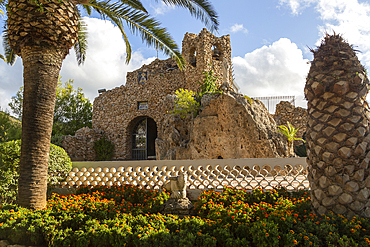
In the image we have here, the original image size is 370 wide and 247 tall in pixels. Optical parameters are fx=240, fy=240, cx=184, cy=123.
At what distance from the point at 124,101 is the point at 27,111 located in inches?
546

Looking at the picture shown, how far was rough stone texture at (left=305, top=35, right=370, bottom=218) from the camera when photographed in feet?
9.74

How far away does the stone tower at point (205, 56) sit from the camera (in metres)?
15.4

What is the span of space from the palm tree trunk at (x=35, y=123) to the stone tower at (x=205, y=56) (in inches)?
455

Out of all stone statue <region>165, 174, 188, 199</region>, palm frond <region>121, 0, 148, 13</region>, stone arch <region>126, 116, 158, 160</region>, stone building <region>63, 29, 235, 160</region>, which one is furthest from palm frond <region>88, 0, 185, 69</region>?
stone arch <region>126, 116, 158, 160</region>

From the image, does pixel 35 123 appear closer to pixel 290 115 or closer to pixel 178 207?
pixel 178 207

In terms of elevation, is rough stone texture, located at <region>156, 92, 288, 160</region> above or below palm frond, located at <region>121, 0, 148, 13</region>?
below

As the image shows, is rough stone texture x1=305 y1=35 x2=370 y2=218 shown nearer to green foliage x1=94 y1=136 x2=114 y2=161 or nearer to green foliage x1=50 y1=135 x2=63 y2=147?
green foliage x1=50 y1=135 x2=63 y2=147

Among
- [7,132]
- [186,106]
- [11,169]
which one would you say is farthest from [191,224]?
[7,132]

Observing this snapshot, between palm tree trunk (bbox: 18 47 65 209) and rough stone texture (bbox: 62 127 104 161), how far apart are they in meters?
12.8

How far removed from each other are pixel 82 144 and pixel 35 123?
44.9 feet

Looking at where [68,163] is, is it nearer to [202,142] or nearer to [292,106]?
[202,142]

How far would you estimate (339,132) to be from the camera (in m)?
3.03

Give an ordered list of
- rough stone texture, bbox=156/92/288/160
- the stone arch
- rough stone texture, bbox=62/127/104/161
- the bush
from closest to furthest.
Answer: the bush
rough stone texture, bbox=156/92/288/160
rough stone texture, bbox=62/127/104/161
the stone arch

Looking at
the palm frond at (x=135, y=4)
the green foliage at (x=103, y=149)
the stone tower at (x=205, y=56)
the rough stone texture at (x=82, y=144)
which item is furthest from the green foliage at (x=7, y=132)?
the stone tower at (x=205, y=56)
